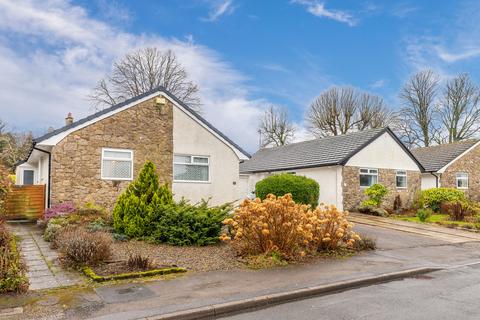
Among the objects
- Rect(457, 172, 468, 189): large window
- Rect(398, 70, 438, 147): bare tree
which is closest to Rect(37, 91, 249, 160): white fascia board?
Rect(457, 172, 468, 189): large window

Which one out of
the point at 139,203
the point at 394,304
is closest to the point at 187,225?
the point at 139,203

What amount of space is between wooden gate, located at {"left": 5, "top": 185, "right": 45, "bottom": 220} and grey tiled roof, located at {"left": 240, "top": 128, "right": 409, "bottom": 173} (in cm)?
1455

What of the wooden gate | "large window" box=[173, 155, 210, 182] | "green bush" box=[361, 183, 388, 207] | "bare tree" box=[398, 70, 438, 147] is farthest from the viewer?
"bare tree" box=[398, 70, 438, 147]

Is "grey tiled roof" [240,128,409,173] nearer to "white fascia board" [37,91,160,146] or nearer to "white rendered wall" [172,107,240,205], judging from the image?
"white rendered wall" [172,107,240,205]

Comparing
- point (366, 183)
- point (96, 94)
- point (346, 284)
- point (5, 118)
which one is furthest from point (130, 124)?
point (5, 118)

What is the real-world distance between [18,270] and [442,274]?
814 cm

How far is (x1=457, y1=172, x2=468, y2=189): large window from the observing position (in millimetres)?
28719

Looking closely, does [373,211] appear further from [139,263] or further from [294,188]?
[139,263]

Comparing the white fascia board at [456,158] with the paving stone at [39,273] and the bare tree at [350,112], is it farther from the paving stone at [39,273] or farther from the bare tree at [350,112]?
the paving stone at [39,273]

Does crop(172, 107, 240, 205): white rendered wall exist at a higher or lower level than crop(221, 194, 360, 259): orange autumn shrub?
higher

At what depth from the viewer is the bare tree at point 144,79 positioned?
36594 millimetres

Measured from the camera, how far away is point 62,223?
11562 millimetres

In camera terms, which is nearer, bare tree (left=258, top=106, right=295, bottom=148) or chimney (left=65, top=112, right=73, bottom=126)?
chimney (left=65, top=112, right=73, bottom=126)

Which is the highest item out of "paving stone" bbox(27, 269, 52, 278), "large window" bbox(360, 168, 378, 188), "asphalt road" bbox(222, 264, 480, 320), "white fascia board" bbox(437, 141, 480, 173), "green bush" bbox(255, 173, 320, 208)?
"white fascia board" bbox(437, 141, 480, 173)
